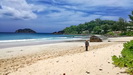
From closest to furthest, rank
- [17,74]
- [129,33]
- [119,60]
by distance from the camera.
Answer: [129,33]
[119,60]
[17,74]

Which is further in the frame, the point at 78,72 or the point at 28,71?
the point at 28,71

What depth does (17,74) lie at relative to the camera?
7.42m

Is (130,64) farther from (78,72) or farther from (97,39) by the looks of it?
(97,39)

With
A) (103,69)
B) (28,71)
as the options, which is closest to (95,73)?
(103,69)

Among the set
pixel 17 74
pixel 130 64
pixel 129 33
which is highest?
pixel 129 33

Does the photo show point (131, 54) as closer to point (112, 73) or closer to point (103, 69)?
point (112, 73)

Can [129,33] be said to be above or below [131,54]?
above

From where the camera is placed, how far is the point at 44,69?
25.4ft

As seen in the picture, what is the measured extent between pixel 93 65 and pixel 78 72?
3.68 feet

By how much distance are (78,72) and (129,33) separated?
274 cm

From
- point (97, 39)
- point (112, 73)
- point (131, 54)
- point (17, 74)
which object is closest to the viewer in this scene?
point (131, 54)

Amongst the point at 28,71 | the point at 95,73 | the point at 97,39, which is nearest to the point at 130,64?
the point at 95,73

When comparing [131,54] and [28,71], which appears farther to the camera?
[28,71]

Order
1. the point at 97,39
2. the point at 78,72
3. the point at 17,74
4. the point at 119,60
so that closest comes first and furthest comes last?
1. the point at 119,60
2. the point at 78,72
3. the point at 17,74
4. the point at 97,39
